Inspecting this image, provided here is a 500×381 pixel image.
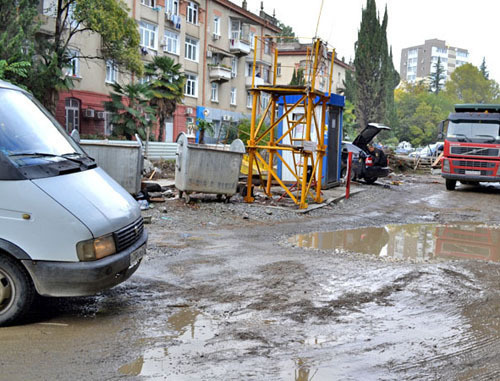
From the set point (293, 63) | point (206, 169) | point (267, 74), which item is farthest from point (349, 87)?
point (206, 169)

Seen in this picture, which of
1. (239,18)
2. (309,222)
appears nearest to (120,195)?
(309,222)

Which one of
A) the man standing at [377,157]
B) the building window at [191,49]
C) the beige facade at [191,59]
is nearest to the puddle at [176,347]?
the man standing at [377,157]

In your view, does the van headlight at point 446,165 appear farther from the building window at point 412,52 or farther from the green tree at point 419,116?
the building window at point 412,52

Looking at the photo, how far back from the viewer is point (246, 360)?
4.02m

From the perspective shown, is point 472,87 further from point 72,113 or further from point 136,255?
point 136,255

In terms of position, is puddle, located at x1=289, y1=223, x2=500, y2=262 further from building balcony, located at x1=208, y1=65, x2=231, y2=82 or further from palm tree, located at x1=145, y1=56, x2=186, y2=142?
building balcony, located at x1=208, y1=65, x2=231, y2=82

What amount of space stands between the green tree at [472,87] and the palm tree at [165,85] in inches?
2767

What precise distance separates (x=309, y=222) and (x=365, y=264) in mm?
4386

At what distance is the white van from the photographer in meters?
4.45

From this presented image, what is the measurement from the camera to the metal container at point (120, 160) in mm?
11844

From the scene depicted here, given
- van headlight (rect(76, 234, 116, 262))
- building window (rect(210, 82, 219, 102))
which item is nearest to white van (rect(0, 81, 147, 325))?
van headlight (rect(76, 234, 116, 262))

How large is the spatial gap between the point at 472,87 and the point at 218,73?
202 ft

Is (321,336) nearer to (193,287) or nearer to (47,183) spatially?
(193,287)

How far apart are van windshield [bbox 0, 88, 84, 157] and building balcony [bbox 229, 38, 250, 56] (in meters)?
41.2
